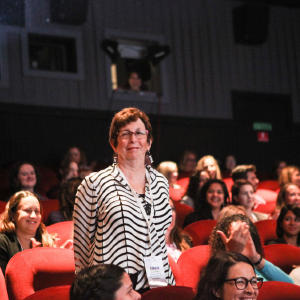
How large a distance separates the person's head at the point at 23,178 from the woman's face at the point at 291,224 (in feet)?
5.63

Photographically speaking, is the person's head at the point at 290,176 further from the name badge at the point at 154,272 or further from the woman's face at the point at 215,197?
the name badge at the point at 154,272

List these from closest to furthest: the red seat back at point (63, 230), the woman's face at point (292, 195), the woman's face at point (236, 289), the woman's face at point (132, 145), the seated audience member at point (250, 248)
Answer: the woman's face at point (236, 289)
the woman's face at point (132, 145)
the seated audience member at point (250, 248)
the red seat back at point (63, 230)
the woman's face at point (292, 195)

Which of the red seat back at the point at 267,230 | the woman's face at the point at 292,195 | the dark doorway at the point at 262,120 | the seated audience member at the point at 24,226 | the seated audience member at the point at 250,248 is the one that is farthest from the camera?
the dark doorway at the point at 262,120

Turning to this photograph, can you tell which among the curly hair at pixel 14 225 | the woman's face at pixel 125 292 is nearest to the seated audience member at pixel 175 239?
the curly hair at pixel 14 225

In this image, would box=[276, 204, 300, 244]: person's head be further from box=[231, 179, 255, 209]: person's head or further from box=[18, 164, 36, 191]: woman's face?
box=[18, 164, 36, 191]: woman's face

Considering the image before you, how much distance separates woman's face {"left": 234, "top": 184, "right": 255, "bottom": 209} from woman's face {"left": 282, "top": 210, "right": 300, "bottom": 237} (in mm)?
510

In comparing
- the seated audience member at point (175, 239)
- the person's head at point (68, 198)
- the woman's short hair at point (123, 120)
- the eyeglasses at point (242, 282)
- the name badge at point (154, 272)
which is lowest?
the seated audience member at point (175, 239)

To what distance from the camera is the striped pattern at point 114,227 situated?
150 centimetres

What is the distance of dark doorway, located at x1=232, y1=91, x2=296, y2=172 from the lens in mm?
6629

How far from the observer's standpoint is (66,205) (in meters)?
2.83

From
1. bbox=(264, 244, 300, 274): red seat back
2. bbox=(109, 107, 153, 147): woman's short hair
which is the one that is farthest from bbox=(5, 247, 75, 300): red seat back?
bbox=(264, 244, 300, 274): red seat back

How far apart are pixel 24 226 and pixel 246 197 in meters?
1.63

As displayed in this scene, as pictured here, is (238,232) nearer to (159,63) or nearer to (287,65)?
(159,63)

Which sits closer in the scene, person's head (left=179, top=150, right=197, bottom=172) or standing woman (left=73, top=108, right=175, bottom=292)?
standing woman (left=73, top=108, right=175, bottom=292)
